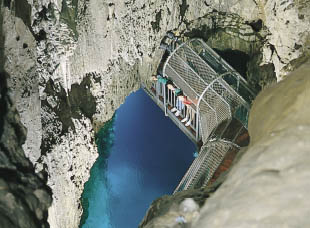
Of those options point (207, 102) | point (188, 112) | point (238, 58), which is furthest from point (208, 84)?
point (238, 58)

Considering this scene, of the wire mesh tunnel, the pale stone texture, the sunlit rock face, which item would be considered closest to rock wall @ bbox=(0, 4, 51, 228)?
the sunlit rock face

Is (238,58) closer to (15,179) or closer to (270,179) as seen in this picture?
(15,179)

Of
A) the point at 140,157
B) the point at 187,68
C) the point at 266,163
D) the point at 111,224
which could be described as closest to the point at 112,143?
the point at 140,157

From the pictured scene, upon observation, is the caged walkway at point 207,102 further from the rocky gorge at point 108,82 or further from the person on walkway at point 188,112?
A: the rocky gorge at point 108,82

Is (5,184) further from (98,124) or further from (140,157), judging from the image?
(140,157)

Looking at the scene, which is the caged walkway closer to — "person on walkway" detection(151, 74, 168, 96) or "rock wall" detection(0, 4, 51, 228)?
"person on walkway" detection(151, 74, 168, 96)

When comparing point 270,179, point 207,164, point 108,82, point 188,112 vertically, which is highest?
point 108,82
